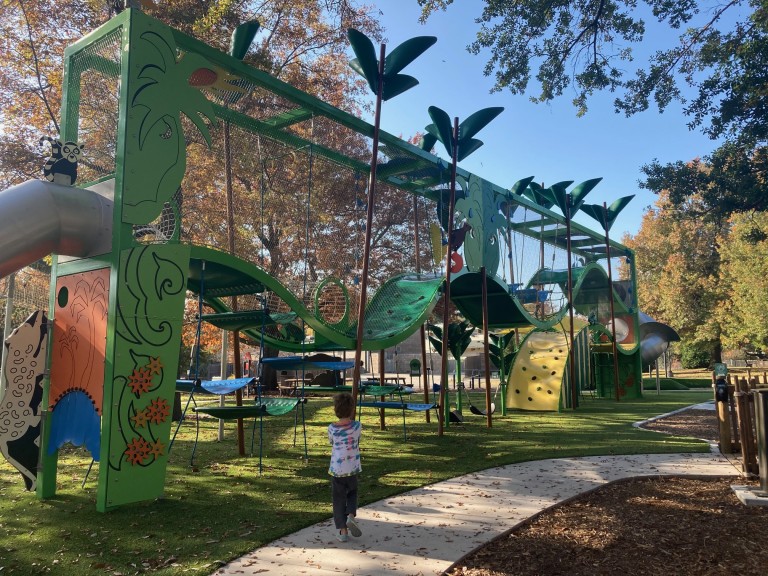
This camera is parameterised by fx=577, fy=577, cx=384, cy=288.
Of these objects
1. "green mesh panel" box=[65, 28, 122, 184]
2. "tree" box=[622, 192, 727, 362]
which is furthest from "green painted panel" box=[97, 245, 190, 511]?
"tree" box=[622, 192, 727, 362]

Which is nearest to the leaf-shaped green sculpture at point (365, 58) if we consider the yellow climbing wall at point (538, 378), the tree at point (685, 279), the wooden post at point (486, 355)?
the wooden post at point (486, 355)

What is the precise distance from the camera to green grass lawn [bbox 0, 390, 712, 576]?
4.70m

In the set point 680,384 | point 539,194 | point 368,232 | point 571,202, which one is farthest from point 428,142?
point 680,384

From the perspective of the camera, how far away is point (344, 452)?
5012mm

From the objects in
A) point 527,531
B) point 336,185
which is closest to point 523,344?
point 336,185

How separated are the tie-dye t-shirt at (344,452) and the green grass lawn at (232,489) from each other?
0.81 m

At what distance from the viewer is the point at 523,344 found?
1809cm

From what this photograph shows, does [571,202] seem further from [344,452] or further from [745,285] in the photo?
[745,285]

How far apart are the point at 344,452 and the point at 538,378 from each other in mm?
12894

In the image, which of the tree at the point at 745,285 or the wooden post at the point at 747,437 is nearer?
the wooden post at the point at 747,437

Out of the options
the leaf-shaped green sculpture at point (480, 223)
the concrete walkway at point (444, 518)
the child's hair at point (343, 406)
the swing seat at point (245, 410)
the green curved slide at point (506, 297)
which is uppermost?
the leaf-shaped green sculpture at point (480, 223)

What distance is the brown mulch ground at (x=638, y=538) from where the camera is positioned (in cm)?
421

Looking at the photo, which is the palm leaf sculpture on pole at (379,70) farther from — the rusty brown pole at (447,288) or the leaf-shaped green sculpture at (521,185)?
the leaf-shaped green sculpture at (521,185)

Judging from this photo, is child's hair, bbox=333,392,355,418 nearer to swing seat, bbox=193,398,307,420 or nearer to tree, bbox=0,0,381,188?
swing seat, bbox=193,398,307,420
